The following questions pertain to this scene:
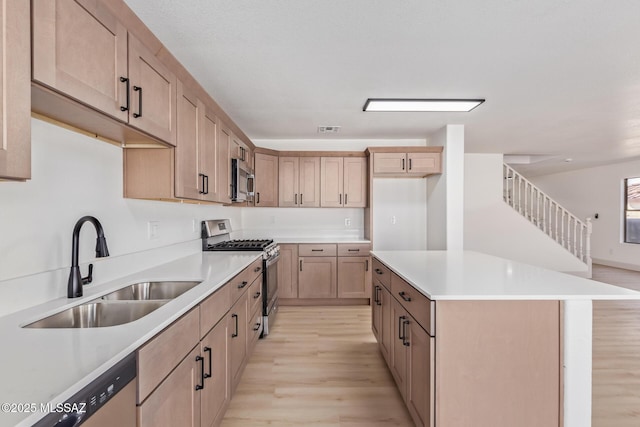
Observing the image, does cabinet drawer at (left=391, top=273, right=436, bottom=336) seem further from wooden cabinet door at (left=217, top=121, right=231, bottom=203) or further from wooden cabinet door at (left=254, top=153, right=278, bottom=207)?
wooden cabinet door at (left=254, top=153, right=278, bottom=207)

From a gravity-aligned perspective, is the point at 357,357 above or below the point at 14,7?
below

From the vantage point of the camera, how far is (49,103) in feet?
3.84

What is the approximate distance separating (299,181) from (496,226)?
4.05 m

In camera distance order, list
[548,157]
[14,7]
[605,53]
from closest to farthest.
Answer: [14,7]
[605,53]
[548,157]

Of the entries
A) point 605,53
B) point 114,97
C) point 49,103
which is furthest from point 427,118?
point 49,103

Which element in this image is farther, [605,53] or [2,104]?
[605,53]

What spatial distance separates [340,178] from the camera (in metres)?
4.59

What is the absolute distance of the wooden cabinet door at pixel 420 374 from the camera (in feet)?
4.85

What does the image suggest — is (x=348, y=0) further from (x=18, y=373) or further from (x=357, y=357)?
(x=357, y=357)

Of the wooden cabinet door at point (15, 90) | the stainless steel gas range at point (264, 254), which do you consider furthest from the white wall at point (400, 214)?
the wooden cabinet door at point (15, 90)

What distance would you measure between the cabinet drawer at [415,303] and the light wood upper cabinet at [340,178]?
2.50 m

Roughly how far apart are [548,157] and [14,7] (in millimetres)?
7811

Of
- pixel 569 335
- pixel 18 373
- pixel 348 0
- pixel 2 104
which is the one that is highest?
pixel 348 0

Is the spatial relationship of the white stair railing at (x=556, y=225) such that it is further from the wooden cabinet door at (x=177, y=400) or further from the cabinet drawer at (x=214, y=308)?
the wooden cabinet door at (x=177, y=400)
